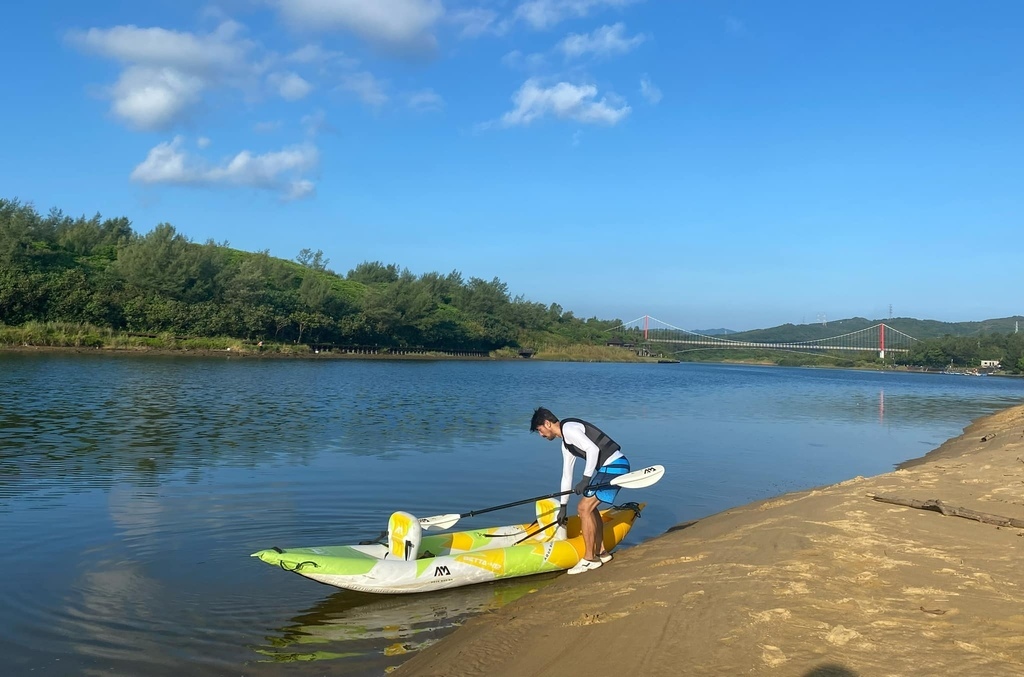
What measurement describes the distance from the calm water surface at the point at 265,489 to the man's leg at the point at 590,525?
600 mm

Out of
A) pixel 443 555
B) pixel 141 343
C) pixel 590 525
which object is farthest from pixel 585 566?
pixel 141 343

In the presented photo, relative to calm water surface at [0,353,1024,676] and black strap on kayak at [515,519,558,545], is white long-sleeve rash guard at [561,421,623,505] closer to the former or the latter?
black strap on kayak at [515,519,558,545]

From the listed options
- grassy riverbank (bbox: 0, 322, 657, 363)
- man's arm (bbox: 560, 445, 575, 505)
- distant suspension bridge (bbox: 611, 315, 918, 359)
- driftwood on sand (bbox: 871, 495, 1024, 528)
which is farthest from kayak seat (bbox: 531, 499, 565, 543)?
distant suspension bridge (bbox: 611, 315, 918, 359)

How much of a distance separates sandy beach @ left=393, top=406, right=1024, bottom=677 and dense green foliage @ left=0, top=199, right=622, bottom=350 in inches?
2175

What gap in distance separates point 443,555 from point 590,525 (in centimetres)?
176

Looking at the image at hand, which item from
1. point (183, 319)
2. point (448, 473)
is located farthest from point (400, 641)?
point (183, 319)

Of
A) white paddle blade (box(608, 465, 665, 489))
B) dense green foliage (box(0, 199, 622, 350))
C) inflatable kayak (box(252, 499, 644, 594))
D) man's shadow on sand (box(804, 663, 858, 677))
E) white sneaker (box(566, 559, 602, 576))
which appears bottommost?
white sneaker (box(566, 559, 602, 576))

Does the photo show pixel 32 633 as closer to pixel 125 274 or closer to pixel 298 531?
pixel 298 531

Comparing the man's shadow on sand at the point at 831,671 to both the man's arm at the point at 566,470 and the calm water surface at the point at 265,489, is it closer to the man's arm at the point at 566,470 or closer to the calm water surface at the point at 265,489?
the calm water surface at the point at 265,489

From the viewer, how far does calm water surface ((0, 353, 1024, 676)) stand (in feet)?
21.9

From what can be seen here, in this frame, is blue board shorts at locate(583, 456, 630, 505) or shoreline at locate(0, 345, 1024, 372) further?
shoreline at locate(0, 345, 1024, 372)

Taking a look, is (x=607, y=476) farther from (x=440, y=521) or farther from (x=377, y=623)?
(x=377, y=623)

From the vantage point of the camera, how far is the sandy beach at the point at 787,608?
4680mm

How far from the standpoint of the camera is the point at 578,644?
17.9 feet
